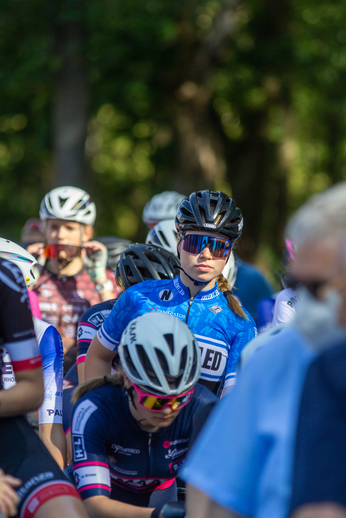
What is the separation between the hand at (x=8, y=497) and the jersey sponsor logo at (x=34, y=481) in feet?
0.41

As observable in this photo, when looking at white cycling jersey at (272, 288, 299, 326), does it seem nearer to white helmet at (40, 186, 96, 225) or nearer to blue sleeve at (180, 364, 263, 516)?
white helmet at (40, 186, 96, 225)

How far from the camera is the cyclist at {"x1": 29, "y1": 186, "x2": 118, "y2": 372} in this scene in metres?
5.82

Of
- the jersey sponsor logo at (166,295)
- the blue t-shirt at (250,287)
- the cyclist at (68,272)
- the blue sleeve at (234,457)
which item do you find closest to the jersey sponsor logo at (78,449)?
the jersey sponsor logo at (166,295)

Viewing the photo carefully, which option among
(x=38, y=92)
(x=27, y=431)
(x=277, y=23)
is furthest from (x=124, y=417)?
(x=277, y=23)

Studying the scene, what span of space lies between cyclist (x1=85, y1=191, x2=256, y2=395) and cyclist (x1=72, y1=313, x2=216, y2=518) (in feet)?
1.30

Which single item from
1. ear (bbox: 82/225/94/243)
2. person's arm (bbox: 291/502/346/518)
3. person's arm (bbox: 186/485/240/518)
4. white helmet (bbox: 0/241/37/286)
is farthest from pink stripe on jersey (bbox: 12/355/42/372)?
ear (bbox: 82/225/94/243)

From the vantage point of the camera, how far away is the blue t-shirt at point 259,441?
58.8 inches

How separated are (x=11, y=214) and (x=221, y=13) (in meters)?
9.93

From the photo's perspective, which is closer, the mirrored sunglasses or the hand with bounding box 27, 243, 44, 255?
the mirrored sunglasses

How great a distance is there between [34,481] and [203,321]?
5.30 feet

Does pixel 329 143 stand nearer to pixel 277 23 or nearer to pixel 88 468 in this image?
pixel 277 23

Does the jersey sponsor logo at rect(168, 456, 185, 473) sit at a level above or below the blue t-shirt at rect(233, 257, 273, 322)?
below

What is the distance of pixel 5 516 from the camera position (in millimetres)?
2254

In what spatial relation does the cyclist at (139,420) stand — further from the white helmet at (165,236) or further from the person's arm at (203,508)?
the white helmet at (165,236)
